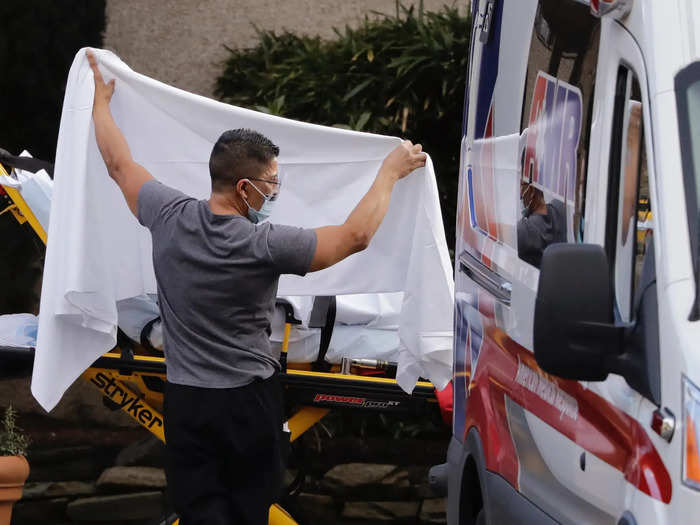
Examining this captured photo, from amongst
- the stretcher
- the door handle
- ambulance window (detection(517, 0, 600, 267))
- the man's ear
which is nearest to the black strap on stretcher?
the stretcher

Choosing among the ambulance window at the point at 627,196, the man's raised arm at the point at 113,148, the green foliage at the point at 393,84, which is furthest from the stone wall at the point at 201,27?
the ambulance window at the point at 627,196

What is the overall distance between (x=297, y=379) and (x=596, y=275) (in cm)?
301

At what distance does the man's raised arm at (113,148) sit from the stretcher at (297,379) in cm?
80

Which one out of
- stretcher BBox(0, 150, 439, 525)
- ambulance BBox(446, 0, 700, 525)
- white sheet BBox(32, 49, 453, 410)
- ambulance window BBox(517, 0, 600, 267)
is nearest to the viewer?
ambulance BBox(446, 0, 700, 525)

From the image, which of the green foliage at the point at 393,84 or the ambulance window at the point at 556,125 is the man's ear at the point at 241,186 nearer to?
the ambulance window at the point at 556,125

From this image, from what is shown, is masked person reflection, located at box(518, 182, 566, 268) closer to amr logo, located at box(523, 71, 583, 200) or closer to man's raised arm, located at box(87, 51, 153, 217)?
amr logo, located at box(523, 71, 583, 200)

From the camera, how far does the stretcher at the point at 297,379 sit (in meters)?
5.49

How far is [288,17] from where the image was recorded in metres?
9.12

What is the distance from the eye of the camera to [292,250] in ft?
13.6

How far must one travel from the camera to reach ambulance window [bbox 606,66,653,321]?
279cm

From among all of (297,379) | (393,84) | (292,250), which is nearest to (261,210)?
(292,250)


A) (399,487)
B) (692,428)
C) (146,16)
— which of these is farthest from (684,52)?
(146,16)

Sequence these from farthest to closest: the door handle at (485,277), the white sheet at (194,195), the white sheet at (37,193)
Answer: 1. the white sheet at (37,193)
2. the white sheet at (194,195)
3. the door handle at (485,277)

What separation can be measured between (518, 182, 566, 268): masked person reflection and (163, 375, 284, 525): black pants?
1223 mm
